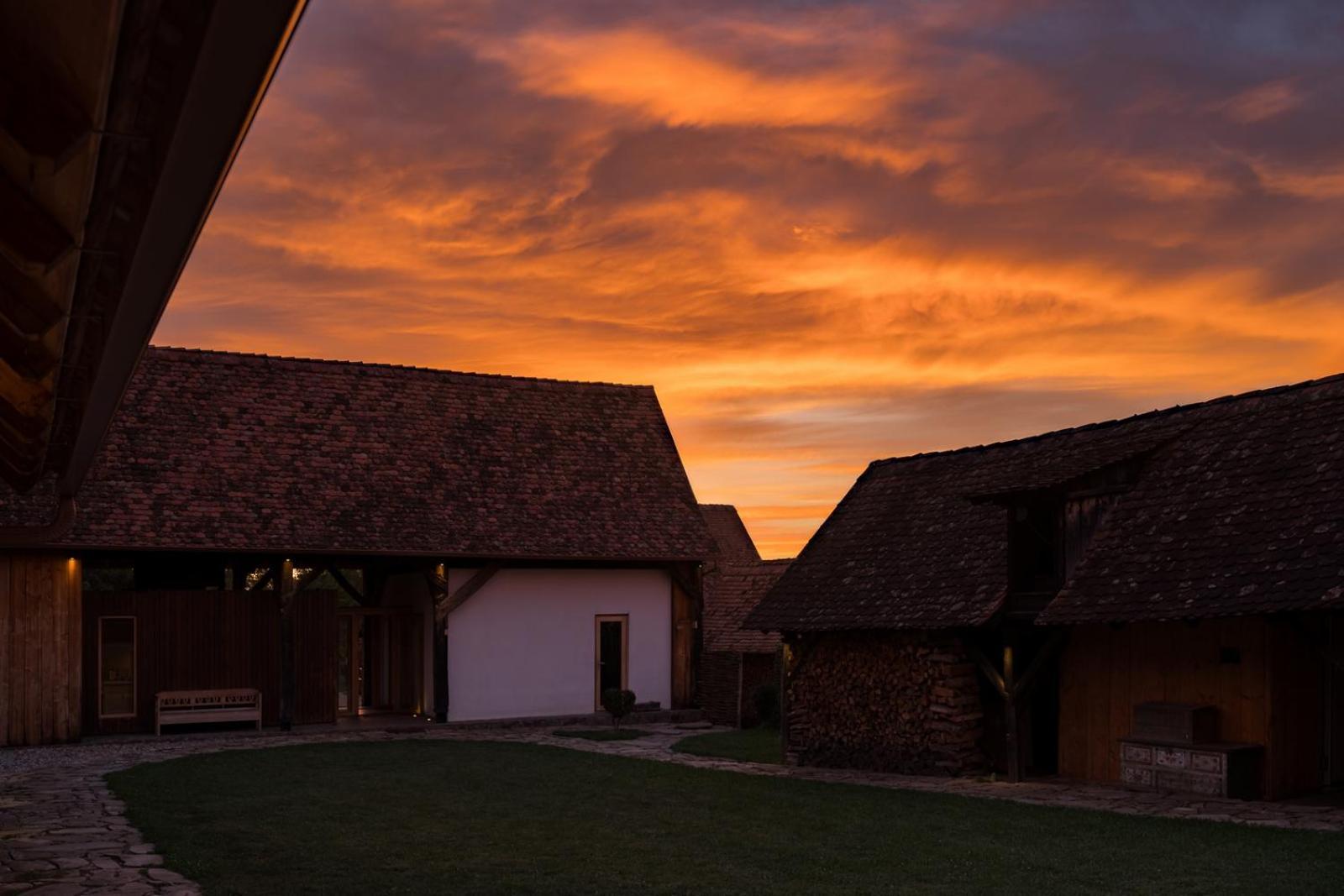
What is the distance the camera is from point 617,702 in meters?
26.4

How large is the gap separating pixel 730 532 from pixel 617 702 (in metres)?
23.1

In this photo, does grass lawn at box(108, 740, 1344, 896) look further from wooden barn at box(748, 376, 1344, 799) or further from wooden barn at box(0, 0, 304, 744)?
wooden barn at box(0, 0, 304, 744)

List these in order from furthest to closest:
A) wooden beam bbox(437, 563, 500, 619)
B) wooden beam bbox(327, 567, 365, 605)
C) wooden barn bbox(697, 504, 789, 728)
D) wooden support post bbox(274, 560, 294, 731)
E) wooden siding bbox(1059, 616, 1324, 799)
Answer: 1. wooden barn bbox(697, 504, 789, 728)
2. wooden beam bbox(437, 563, 500, 619)
3. wooden beam bbox(327, 567, 365, 605)
4. wooden support post bbox(274, 560, 294, 731)
5. wooden siding bbox(1059, 616, 1324, 799)

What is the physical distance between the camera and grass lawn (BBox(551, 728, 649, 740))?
968 inches

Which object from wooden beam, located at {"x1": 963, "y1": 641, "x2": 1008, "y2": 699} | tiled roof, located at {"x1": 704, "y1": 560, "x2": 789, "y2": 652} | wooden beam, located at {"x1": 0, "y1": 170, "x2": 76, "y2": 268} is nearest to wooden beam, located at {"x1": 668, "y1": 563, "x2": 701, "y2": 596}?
tiled roof, located at {"x1": 704, "y1": 560, "x2": 789, "y2": 652}

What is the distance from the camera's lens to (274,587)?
25062mm

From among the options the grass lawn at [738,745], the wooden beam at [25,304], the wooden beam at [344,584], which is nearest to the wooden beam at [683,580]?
the grass lawn at [738,745]

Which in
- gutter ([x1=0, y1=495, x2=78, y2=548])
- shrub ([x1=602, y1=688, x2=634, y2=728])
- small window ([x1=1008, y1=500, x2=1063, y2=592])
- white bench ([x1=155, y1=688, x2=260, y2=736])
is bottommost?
shrub ([x1=602, y1=688, x2=634, y2=728])

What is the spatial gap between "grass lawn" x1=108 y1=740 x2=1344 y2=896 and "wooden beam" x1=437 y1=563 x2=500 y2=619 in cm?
815

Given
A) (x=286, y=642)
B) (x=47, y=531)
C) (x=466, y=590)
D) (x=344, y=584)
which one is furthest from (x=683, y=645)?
(x=47, y=531)

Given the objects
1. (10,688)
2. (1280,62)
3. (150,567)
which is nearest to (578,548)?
(150,567)

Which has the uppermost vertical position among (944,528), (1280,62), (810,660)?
(1280,62)

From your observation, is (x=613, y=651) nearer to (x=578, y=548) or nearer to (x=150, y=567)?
(x=578, y=548)

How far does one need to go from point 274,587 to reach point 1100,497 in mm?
15357
